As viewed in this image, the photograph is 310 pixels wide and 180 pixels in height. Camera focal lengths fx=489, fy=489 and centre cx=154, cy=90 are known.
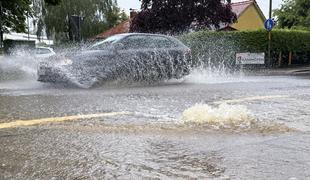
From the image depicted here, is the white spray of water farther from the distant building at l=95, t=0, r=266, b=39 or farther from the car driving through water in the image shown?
the distant building at l=95, t=0, r=266, b=39

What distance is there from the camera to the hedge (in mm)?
22547

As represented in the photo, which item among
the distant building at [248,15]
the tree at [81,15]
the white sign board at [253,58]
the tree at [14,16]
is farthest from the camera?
the tree at [81,15]

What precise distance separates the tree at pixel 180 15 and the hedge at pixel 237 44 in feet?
15.2

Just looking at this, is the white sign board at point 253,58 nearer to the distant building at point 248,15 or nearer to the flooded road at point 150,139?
the flooded road at point 150,139

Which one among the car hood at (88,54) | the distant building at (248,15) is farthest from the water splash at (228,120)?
the distant building at (248,15)

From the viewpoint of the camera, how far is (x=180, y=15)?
Answer: 94.2ft

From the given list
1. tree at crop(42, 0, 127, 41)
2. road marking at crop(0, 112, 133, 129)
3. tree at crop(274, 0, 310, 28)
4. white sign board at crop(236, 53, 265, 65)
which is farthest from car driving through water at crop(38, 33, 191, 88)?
tree at crop(42, 0, 127, 41)

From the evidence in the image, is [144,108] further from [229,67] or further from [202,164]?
[229,67]

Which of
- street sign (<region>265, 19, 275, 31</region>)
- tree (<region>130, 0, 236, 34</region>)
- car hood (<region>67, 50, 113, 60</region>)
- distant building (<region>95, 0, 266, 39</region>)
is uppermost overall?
distant building (<region>95, 0, 266, 39</region>)

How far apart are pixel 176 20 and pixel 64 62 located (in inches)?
725

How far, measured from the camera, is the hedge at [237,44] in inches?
888

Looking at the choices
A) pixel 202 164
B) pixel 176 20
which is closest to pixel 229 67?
pixel 176 20

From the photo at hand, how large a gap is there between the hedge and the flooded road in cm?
1374

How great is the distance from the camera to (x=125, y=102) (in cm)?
795
